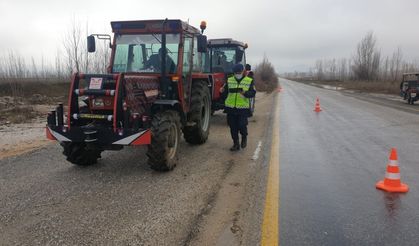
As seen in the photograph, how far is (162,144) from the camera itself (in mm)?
6574

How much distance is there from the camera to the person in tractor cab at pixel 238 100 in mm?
8906

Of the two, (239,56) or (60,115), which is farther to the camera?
(239,56)

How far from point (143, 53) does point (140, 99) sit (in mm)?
1641

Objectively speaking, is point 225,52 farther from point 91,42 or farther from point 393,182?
point 393,182

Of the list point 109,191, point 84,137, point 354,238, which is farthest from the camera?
point 84,137

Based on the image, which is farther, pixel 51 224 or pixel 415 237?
pixel 51 224

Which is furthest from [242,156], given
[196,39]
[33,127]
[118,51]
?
[33,127]

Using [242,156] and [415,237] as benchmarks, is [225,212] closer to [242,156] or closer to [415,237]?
[415,237]

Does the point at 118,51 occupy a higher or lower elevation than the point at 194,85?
higher

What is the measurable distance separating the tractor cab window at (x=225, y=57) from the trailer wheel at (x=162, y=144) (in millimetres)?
8229

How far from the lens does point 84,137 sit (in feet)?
21.1

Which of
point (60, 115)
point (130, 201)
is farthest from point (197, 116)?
point (130, 201)

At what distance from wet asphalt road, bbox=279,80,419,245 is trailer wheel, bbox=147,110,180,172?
1912 mm

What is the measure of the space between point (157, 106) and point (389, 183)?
159 inches
